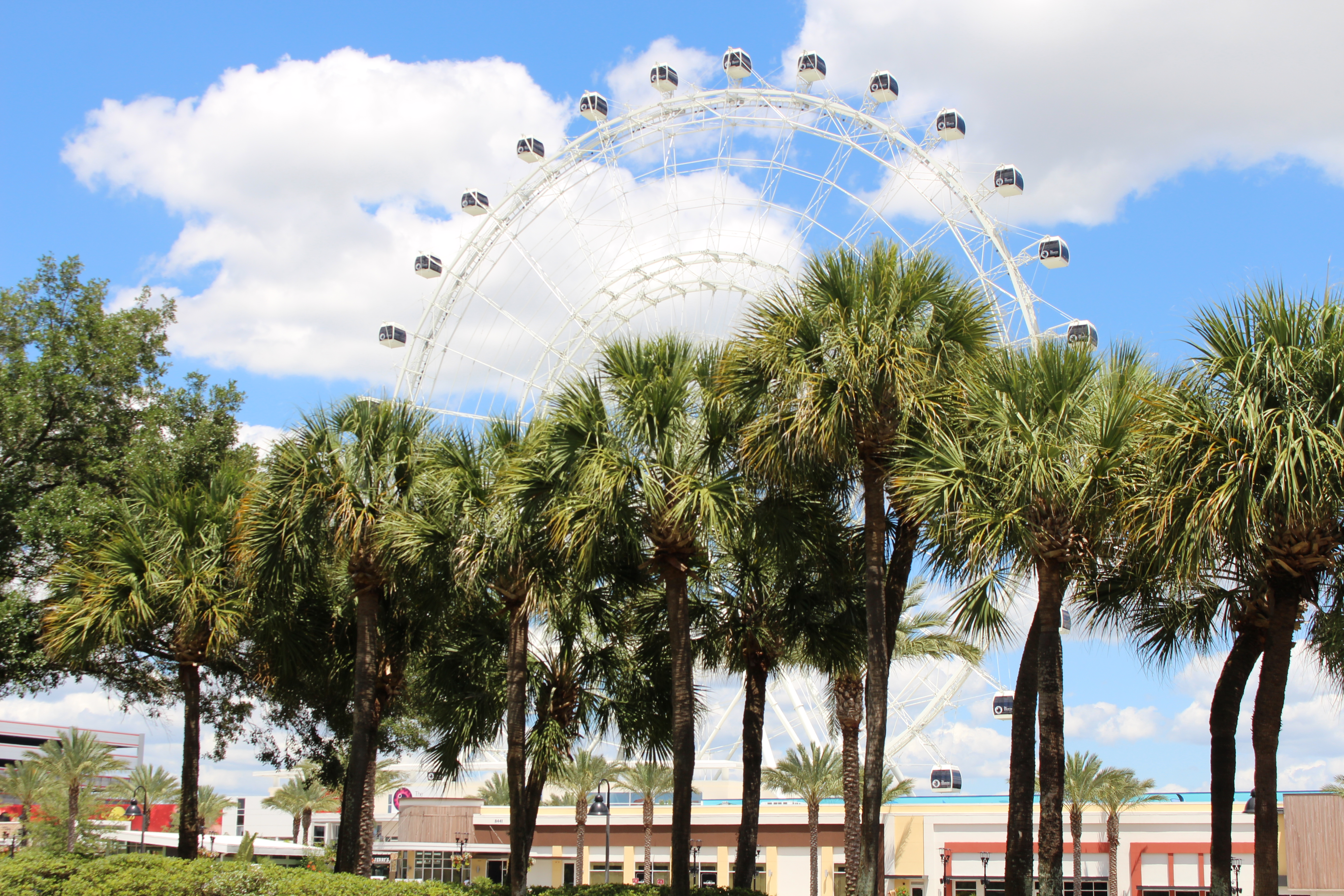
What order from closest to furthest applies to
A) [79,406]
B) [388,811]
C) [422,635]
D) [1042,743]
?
1. [1042,743]
2. [422,635]
3. [79,406]
4. [388,811]

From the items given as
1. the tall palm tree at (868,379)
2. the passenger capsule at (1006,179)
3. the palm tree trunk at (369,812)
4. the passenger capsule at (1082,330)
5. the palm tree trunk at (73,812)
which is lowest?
the palm tree trunk at (73,812)

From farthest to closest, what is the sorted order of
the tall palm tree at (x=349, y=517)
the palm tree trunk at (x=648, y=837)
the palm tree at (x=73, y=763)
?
the palm tree at (x=73, y=763)
the palm tree trunk at (x=648, y=837)
the tall palm tree at (x=349, y=517)

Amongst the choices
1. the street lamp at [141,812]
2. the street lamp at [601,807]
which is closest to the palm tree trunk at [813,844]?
the street lamp at [601,807]

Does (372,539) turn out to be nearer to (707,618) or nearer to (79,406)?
(707,618)

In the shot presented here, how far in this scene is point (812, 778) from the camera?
155ft

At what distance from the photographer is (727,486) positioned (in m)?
17.8

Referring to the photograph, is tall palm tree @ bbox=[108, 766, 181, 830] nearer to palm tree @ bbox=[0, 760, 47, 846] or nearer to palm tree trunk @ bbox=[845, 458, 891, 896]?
palm tree @ bbox=[0, 760, 47, 846]

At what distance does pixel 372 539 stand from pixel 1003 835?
119ft

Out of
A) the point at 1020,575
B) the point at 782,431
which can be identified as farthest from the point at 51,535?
the point at 1020,575

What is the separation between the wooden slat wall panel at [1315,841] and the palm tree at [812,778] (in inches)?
615

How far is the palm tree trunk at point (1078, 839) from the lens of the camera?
43.3 metres

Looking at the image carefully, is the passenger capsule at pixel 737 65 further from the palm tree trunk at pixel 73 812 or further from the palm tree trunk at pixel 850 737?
the palm tree trunk at pixel 73 812

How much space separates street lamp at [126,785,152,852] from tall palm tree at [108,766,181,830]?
0.08 metres

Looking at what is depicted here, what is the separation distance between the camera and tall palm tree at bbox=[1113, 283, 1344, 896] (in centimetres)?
1312
